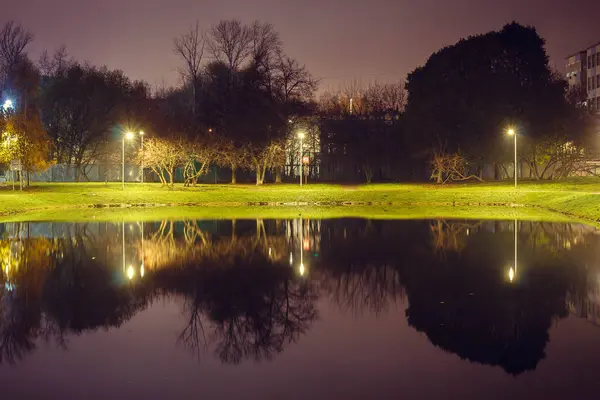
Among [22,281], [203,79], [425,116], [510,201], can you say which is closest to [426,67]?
[425,116]

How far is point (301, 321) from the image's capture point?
38.9 feet

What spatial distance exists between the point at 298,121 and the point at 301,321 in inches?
2653

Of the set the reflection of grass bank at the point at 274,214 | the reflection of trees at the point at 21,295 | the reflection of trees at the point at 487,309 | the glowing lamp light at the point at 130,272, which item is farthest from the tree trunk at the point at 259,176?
the reflection of trees at the point at 487,309

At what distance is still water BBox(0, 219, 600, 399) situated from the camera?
8703 millimetres

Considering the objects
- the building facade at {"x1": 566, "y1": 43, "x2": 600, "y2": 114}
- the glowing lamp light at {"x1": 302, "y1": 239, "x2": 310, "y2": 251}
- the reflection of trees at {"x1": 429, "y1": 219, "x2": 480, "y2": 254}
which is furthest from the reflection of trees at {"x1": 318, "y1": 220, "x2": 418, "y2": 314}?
the building facade at {"x1": 566, "y1": 43, "x2": 600, "y2": 114}

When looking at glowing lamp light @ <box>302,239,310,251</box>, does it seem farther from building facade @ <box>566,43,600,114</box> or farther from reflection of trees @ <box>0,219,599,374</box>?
building facade @ <box>566,43,600,114</box>

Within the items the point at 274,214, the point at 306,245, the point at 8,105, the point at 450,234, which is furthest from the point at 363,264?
the point at 8,105

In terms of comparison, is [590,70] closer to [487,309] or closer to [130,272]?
[130,272]

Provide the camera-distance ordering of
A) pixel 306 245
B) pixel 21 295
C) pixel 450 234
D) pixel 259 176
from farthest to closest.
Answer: pixel 259 176 → pixel 450 234 → pixel 306 245 → pixel 21 295

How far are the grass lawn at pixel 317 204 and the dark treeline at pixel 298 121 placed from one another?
8.10 meters

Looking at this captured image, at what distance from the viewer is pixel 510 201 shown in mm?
47125

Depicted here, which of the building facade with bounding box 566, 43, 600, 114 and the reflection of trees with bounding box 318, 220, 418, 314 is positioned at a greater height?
the building facade with bounding box 566, 43, 600, 114

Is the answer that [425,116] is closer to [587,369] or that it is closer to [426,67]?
[426,67]

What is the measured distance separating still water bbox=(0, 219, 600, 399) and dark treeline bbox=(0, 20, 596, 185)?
141 ft
